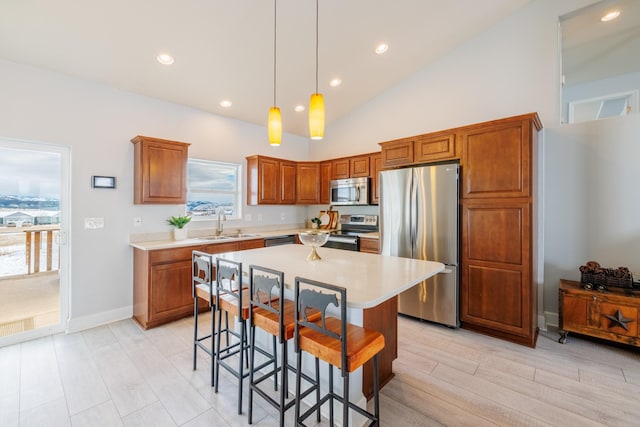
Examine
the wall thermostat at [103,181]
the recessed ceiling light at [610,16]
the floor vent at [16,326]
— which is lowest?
the floor vent at [16,326]

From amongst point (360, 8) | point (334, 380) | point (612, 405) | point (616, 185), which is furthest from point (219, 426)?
point (616, 185)

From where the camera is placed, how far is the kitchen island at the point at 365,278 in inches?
60.9

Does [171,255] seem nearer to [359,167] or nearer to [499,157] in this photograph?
[359,167]

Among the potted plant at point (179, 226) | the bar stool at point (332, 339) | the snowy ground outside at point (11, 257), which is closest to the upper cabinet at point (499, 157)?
the bar stool at point (332, 339)

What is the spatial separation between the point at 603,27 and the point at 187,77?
4.82 meters

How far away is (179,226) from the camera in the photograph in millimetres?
3801

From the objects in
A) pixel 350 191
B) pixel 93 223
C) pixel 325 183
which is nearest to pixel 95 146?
pixel 93 223

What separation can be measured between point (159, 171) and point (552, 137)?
4.67m

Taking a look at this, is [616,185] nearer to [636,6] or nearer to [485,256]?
[485,256]

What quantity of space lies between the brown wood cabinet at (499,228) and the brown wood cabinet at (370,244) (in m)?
1.15

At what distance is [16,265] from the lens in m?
2.93

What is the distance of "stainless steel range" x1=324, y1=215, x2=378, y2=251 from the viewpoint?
4.25 meters

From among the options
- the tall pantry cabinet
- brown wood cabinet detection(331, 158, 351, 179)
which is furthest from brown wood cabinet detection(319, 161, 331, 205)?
the tall pantry cabinet

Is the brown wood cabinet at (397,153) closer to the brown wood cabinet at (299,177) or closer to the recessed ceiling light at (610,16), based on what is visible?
the brown wood cabinet at (299,177)
